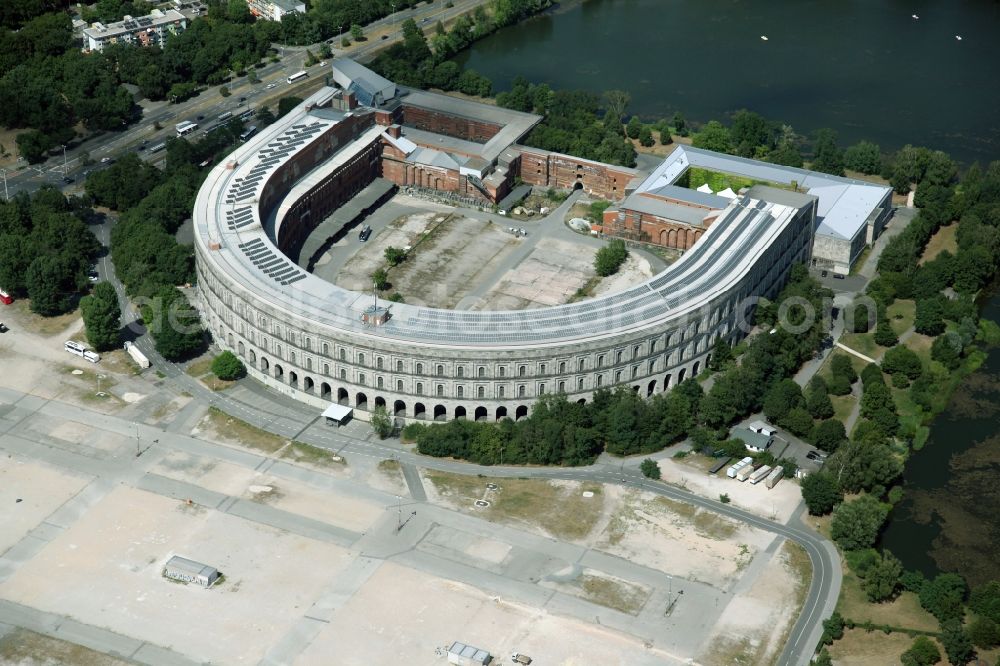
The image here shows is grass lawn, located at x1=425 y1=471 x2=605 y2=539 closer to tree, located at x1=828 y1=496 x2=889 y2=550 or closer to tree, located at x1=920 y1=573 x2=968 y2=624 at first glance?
tree, located at x1=828 y1=496 x2=889 y2=550

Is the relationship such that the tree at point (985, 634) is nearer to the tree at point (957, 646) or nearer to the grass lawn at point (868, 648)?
the tree at point (957, 646)

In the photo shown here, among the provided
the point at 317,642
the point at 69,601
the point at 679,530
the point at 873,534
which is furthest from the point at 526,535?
the point at 69,601

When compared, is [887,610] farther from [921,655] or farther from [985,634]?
[985,634]

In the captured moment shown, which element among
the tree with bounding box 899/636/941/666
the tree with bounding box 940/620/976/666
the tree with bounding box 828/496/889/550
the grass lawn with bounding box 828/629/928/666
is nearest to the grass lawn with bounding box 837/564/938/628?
the grass lawn with bounding box 828/629/928/666

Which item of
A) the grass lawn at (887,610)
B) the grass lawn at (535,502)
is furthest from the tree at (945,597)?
the grass lawn at (535,502)

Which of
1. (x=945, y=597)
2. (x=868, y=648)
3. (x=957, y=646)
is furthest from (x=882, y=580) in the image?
(x=957, y=646)

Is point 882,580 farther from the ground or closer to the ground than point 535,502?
farther from the ground
